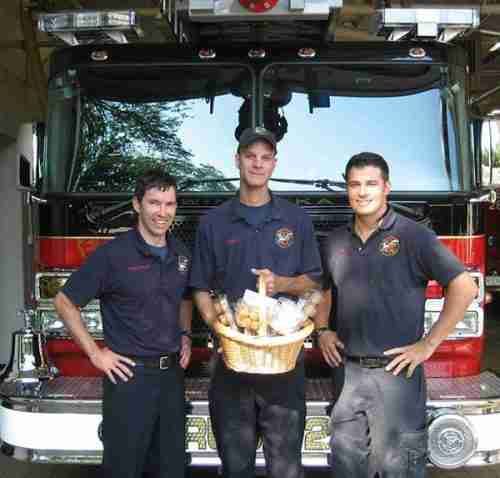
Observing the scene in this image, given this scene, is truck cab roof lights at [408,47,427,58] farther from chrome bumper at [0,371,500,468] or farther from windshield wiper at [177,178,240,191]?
chrome bumper at [0,371,500,468]

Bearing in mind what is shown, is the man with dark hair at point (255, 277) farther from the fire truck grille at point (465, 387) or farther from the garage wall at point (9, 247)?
the garage wall at point (9, 247)

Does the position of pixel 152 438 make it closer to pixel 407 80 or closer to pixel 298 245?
pixel 298 245

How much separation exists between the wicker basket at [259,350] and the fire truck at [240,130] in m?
0.80

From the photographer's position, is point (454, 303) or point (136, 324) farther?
point (136, 324)

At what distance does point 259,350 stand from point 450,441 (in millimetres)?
1107

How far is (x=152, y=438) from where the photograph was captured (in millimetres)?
3131

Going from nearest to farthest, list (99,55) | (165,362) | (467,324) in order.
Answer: (165,362) → (467,324) → (99,55)

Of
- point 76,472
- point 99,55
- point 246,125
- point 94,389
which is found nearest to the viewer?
point 94,389

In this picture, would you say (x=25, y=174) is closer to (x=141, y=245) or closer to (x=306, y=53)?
(x=141, y=245)

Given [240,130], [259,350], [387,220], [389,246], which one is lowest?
[259,350]

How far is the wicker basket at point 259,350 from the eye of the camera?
2.67 m

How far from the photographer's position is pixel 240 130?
12.5 feet

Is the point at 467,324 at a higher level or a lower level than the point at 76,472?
higher

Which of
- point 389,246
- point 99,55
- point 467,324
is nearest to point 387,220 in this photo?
point 389,246
